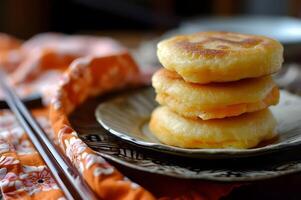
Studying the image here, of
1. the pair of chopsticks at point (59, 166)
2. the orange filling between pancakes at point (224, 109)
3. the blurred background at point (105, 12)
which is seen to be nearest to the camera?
the pair of chopsticks at point (59, 166)

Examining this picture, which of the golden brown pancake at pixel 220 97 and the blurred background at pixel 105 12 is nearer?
the golden brown pancake at pixel 220 97

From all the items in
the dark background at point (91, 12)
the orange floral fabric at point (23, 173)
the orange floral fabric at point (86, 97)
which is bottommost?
the dark background at point (91, 12)

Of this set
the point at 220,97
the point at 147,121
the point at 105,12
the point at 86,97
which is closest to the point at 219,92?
the point at 220,97

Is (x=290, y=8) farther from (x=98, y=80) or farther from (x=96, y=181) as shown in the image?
(x=96, y=181)

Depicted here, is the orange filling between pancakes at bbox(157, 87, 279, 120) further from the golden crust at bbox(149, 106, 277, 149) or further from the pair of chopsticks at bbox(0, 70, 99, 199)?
the pair of chopsticks at bbox(0, 70, 99, 199)

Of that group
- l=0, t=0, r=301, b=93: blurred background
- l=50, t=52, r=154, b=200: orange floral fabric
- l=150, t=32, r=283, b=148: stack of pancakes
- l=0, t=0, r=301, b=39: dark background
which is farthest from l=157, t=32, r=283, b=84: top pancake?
l=0, t=0, r=301, b=39: dark background

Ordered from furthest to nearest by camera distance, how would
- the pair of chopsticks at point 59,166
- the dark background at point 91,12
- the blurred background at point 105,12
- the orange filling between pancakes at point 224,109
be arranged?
1. the dark background at point 91,12
2. the blurred background at point 105,12
3. the orange filling between pancakes at point 224,109
4. the pair of chopsticks at point 59,166

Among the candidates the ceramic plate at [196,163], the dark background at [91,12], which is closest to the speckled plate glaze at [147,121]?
the ceramic plate at [196,163]

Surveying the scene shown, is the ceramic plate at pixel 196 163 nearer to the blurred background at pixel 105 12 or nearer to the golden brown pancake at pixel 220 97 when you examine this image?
the golden brown pancake at pixel 220 97
